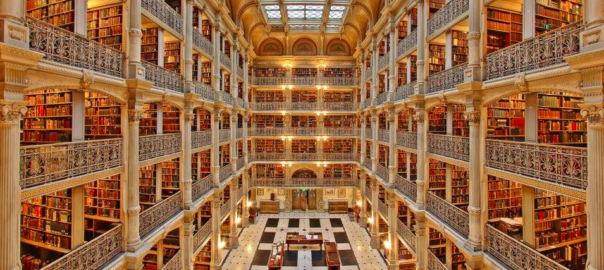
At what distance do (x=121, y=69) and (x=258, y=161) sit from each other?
13.2 meters

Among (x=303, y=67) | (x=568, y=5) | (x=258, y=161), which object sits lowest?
(x=258, y=161)

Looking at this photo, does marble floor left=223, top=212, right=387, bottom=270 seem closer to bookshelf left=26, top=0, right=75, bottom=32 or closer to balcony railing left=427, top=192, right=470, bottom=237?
balcony railing left=427, top=192, right=470, bottom=237

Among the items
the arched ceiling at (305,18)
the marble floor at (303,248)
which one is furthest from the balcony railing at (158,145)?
the arched ceiling at (305,18)

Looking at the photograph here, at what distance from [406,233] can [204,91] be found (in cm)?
813

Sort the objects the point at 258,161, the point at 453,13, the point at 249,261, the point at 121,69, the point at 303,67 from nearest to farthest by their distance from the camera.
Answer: the point at 121,69 < the point at 453,13 < the point at 249,261 < the point at 258,161 < the point at 303,67

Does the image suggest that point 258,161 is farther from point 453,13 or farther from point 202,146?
point 453,13

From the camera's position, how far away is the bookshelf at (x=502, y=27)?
7148mm

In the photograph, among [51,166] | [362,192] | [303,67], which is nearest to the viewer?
[51,166]

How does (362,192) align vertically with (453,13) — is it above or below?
below

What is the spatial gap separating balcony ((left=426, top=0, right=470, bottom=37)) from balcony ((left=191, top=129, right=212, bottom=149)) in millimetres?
7523

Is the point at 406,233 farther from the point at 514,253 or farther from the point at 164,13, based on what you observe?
the point at 164,13

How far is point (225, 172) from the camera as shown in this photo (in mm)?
13812

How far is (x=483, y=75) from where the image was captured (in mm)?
6730

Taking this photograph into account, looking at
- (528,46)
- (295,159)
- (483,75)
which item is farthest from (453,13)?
(295,159)
